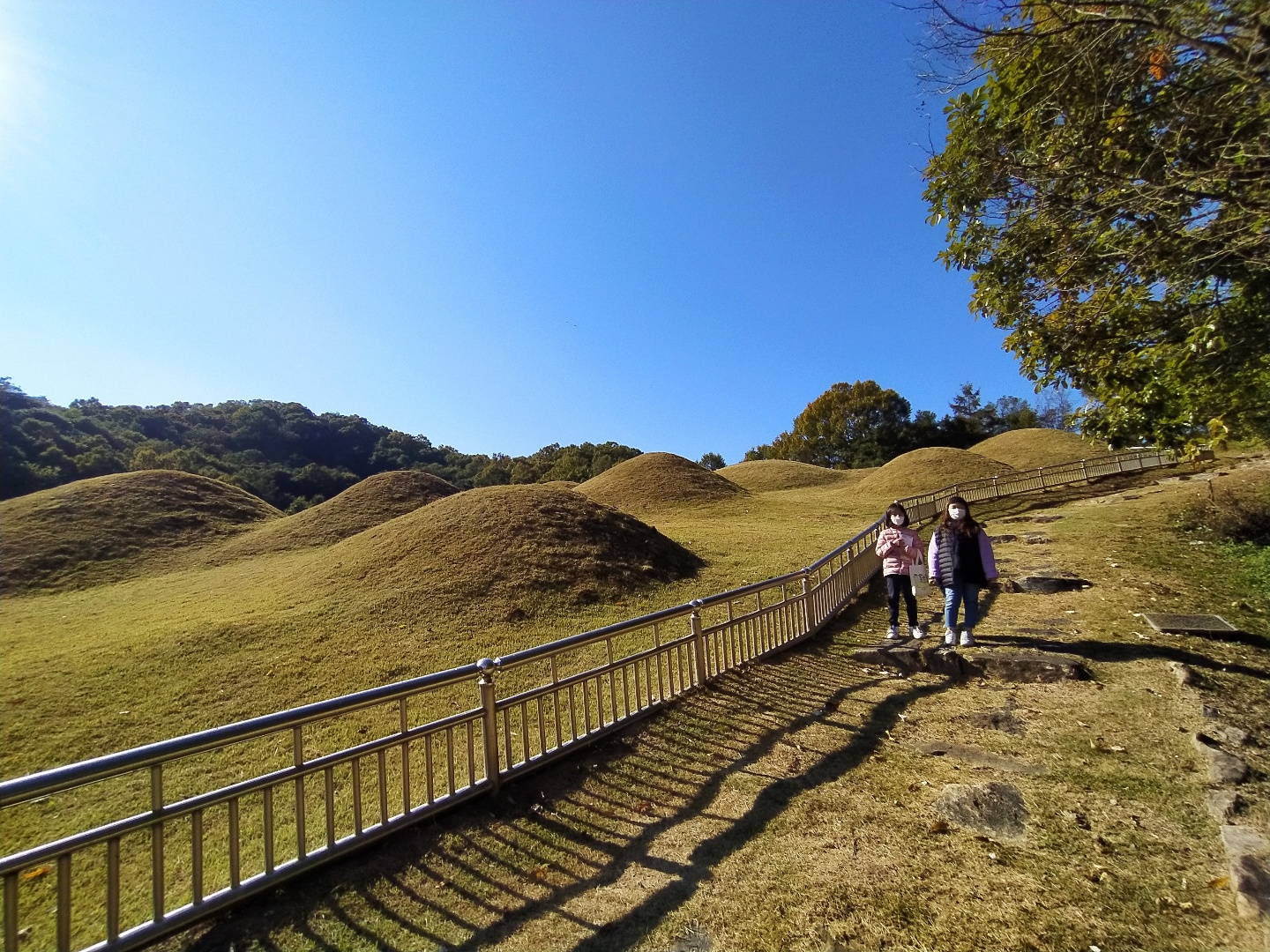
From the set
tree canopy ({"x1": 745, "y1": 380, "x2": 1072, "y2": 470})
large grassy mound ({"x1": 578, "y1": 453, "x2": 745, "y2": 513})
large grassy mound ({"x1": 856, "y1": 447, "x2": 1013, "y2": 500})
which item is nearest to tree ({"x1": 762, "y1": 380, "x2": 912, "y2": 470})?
tree canopy ({"x1": 745, "y1": 380, "x2": 1072, "y2": 470})

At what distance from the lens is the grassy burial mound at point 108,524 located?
19359 millimetres

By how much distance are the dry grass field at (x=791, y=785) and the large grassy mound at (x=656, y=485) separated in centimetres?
2346

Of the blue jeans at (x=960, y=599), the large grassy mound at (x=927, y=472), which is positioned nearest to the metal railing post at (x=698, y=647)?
the blue jeans at (x=960, y=599)

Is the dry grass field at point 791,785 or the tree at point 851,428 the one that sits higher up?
the tree at point 851,428

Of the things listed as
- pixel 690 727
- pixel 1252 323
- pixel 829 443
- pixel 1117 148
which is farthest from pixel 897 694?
pixel 829 443

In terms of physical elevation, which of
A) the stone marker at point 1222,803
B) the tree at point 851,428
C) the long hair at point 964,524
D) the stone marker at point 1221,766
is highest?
the tree at point 851,428

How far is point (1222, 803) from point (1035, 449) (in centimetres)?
4669

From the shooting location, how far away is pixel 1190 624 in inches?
259

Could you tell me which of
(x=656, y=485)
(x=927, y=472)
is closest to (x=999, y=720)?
(x=656, y=485)

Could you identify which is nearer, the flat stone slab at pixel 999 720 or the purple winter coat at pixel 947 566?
the flat stone slab at pixel 999 720

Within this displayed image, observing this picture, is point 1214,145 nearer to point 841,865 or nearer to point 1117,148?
point 1117,148

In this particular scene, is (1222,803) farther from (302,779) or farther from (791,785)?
(302,779)

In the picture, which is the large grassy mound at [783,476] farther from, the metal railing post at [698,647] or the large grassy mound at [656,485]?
the metal railing post at [698,647]

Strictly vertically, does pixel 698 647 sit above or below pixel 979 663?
above
